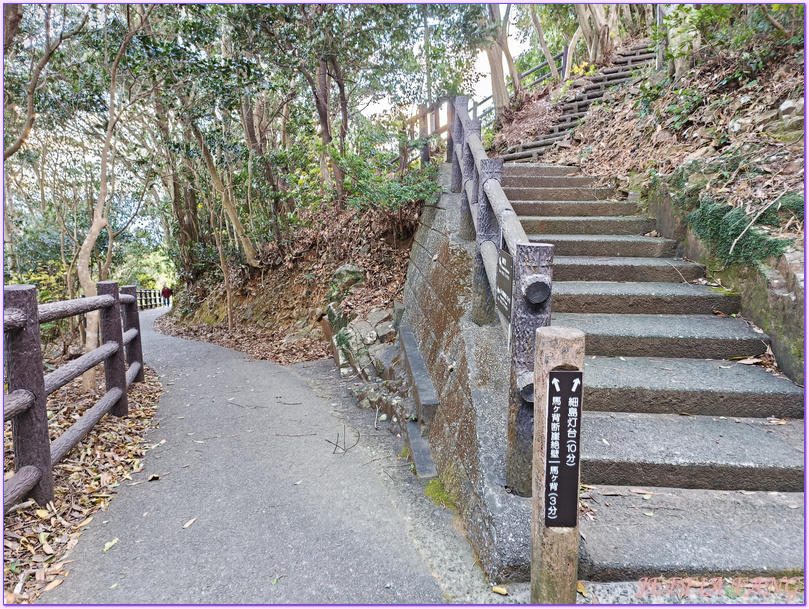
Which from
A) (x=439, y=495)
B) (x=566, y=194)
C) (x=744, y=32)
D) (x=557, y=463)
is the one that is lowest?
(x=439, y=495)

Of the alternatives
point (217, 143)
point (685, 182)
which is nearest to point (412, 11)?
point (217, 143)

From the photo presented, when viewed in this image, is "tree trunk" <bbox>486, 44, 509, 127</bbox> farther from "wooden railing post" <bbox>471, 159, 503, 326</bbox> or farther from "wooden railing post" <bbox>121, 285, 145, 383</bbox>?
"wooden railing post" <bbox>121, 285, 145, 383</bbox>

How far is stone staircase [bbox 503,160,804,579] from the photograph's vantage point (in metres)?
2.06

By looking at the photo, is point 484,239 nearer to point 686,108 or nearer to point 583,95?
point 686,108

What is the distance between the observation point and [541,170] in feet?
20.7

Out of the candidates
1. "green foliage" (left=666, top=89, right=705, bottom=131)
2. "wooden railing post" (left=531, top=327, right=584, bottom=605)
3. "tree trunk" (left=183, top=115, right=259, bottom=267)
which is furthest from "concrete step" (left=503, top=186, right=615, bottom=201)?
"tree trunk" (left=183, top=115, right=259, bottom=267)

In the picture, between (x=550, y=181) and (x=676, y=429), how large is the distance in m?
3.91

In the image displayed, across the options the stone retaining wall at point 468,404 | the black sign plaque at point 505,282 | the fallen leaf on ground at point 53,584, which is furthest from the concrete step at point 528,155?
the fallen leaf on ground at point 53,584

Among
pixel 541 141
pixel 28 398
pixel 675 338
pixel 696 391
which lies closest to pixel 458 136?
pixel 675 338

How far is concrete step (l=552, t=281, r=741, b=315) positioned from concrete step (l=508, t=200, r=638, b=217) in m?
1.46

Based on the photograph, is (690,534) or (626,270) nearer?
(690,534)

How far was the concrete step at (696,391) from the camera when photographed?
2791mm

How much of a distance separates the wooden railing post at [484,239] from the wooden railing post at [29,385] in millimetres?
2840

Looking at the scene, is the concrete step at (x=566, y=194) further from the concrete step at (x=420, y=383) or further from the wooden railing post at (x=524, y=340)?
the wooden railing post at (x=524, y=340)
